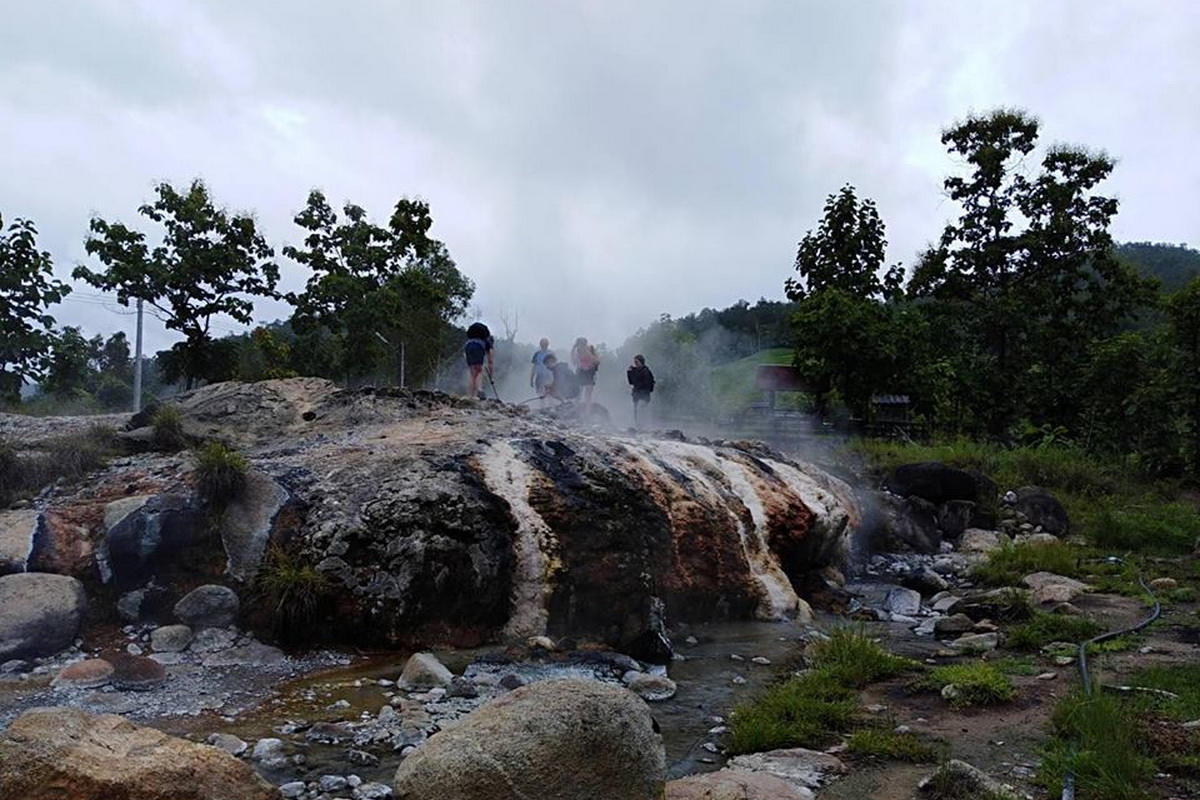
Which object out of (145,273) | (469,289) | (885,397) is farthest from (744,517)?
(469,289)

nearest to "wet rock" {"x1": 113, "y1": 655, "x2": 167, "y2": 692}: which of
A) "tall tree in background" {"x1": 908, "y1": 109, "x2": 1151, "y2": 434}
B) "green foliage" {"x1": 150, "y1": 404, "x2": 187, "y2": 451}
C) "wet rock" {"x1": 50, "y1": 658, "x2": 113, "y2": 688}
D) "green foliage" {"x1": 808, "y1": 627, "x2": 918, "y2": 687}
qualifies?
"wet rock" {"x1": 50, "y1": 658, "x2": 113, "y2": 688}

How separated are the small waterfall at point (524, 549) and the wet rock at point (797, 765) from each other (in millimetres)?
3059

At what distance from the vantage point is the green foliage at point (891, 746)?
4727 mm

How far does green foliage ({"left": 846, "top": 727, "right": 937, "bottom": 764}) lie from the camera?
4.73 m

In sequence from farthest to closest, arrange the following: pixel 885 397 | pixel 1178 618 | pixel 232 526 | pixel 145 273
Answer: pixel 885 397
pixel 145 273
pixel 1178 618
pixel 232 526

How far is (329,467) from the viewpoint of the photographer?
827cm

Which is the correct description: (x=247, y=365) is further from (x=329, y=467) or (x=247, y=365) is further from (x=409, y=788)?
(x=409, y=788)

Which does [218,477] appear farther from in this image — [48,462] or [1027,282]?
[1027,282]

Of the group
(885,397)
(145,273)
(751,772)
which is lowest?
(751,772)

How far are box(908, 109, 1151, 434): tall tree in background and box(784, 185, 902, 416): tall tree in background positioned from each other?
2.24m

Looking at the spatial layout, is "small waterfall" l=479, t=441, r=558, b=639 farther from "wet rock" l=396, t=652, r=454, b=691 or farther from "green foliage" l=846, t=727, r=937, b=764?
"green foliage" l=846, t=727, r=937, b=764

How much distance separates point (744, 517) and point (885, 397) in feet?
36.6

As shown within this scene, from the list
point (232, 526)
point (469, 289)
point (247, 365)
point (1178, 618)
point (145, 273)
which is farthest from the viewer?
point (469, 289)

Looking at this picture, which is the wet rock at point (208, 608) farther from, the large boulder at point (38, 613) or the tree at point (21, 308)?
the tree at point (21, 308)
